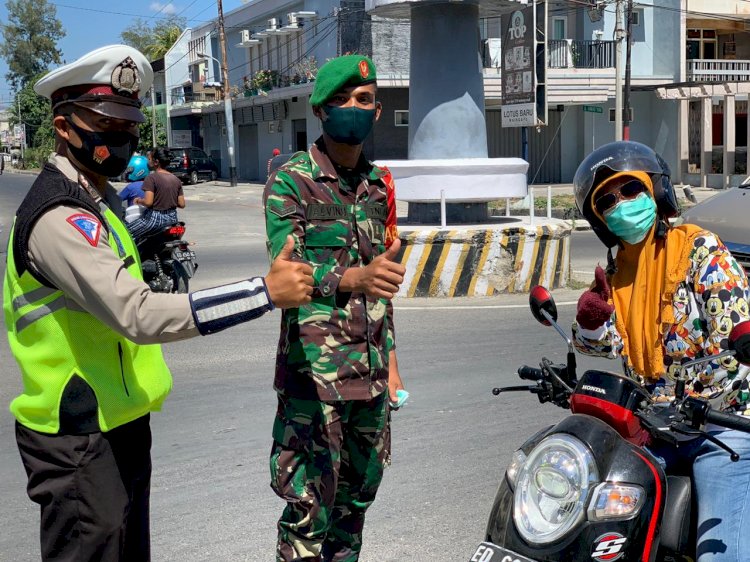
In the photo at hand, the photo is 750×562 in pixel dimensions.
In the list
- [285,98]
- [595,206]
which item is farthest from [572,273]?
[285,98]

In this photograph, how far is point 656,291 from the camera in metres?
3.09

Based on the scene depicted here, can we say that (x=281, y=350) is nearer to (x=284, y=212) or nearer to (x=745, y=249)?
(x=284, y=212)

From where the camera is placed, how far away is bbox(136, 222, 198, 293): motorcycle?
10383mm

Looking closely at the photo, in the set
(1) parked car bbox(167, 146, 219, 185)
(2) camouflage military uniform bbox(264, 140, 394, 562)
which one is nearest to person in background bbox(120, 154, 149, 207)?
(2) camouflage military uniform bbox(264, 140, 394, 562)

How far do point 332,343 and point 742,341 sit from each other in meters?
1.36

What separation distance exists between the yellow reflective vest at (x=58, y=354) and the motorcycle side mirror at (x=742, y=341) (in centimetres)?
165

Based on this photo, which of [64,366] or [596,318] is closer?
[64,366]

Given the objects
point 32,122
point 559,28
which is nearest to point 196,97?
point 559,28

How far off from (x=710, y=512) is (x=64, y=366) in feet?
5.84

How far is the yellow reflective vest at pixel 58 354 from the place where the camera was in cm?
262

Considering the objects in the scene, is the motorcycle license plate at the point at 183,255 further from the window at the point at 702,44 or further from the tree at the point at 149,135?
the tree at the point at 149,135

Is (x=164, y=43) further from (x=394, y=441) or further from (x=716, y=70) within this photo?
(x=394, y=441)

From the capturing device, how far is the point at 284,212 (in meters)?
3.21

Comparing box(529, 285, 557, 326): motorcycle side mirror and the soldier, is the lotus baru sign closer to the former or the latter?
the soldier
